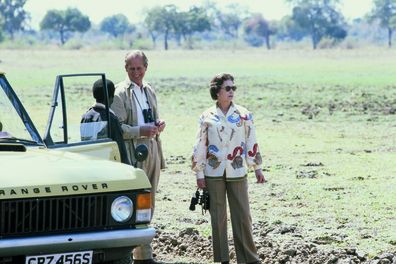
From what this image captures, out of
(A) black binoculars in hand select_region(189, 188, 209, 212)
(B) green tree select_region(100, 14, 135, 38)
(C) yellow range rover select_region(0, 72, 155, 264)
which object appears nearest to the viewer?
(C) yellow range rover select_region(0, 72, 155, 264)

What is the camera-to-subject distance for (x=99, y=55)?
2489 inches

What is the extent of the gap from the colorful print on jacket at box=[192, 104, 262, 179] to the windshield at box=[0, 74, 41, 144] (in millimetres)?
1461

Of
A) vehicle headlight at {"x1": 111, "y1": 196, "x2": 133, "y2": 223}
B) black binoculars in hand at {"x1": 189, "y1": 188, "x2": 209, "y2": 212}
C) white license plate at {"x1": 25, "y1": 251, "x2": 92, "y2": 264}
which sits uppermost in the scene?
vehicle headlight at {"x1": 111, "y1": 196, "x2": 133, "y2": 223}

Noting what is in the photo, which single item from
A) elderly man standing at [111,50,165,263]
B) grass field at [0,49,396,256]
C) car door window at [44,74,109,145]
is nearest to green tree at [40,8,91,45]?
grass field at [0,49,396,256]

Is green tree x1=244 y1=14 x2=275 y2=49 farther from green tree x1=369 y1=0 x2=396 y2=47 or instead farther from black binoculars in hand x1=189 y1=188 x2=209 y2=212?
black binoculars in hand x1=189 y1=188 x2=209 y2=212

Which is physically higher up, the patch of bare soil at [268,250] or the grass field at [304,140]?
the patch of bare soil at [268,250]

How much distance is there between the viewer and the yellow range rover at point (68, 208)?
6105 millimetres

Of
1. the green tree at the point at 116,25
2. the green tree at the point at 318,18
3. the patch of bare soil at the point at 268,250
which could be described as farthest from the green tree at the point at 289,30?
the patch of bare soil at the point at 268,250

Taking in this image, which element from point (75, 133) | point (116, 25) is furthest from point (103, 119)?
point (116, 25)

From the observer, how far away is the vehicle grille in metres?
6.11

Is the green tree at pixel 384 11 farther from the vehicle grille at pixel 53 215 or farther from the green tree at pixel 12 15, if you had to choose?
the vehicle grille at pixel 53 215

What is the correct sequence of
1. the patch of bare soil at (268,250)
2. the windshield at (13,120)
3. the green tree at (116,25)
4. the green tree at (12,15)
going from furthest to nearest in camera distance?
the green tree at (116,25) → the green tree at (12,15) → the patch of bare soil at (268,250) → the windshield at (13,120)

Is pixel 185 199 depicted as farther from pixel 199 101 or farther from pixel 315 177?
pixel 199 101

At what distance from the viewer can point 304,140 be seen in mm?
19516
